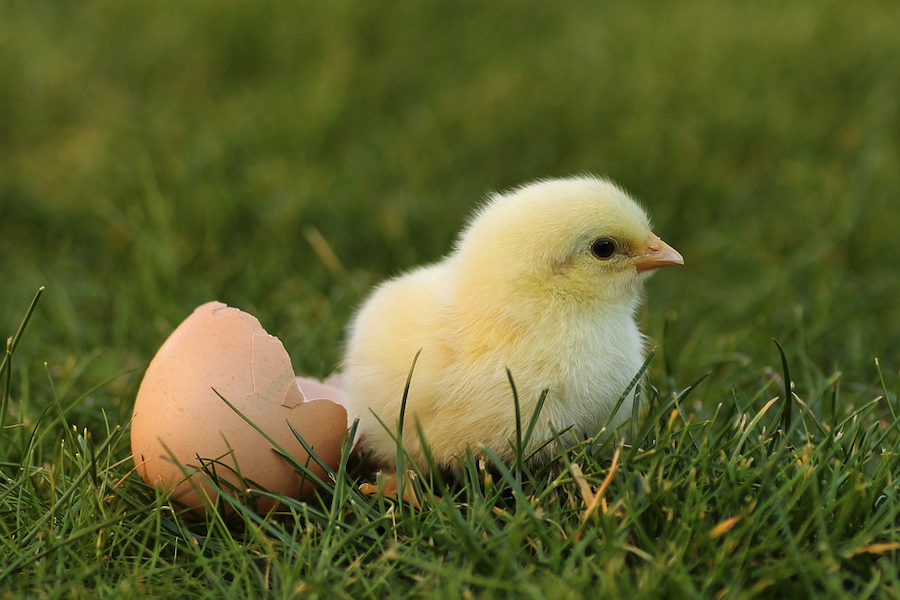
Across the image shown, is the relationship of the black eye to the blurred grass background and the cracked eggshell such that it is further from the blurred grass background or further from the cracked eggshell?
the cracked eggshell

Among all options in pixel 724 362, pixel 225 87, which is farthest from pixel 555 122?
pixel 724 362

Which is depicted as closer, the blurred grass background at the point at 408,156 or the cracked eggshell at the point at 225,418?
the cracked eggshell at the point at 225,418

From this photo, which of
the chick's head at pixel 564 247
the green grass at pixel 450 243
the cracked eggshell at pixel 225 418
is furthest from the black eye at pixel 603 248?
the cracked eggshell at pixel 225 418

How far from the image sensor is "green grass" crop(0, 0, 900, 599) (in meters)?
2.26

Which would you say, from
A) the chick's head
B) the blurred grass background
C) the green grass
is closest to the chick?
the chick's head

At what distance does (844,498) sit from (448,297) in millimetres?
1032

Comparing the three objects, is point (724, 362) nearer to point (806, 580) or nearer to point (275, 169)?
point (806, 580)

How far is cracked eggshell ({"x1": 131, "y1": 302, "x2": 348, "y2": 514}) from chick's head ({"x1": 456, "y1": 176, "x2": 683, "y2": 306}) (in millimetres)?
526

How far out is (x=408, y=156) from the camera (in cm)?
527

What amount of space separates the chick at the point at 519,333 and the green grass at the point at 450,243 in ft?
0.40

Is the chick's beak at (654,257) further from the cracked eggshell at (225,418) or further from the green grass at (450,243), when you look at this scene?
the cracked eggshell at (225,418)

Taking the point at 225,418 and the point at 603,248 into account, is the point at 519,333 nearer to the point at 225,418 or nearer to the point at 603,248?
the point at 603,248

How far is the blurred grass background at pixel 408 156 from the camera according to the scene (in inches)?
158

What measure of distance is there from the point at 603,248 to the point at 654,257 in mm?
139
